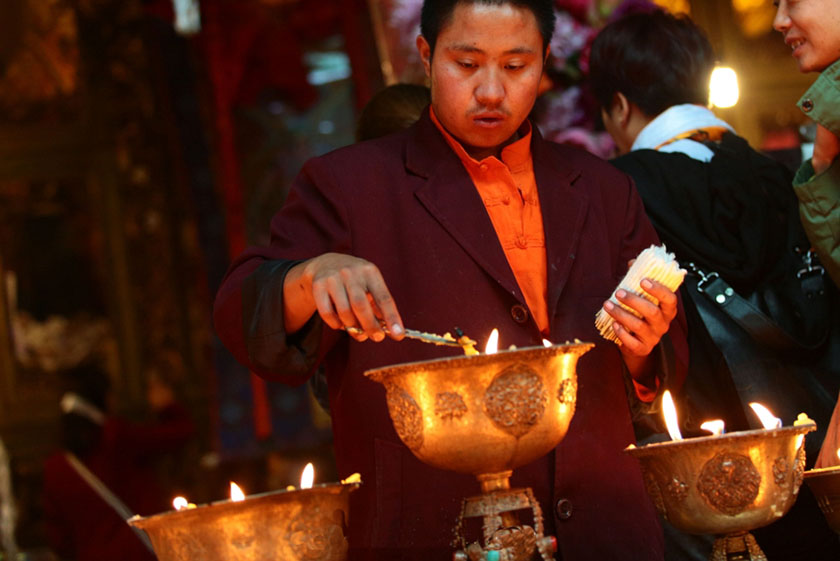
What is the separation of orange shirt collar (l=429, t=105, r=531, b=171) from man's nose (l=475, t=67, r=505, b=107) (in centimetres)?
13

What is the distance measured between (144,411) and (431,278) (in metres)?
5.21

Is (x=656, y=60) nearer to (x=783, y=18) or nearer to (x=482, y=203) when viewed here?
(x=783, y=18)

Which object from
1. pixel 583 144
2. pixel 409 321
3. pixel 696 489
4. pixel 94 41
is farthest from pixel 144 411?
pixel 696 489

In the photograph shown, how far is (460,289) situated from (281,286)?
33cm

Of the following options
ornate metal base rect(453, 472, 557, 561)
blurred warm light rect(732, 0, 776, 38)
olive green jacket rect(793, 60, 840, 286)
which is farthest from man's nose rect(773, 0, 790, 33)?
blurred warm light rect(732, 0, 776, 38)

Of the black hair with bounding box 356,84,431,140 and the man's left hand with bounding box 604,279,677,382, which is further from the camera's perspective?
the black hair with bounding box 356,84,431,140

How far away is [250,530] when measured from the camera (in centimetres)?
133

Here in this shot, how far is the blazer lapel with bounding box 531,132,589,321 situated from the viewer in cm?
184

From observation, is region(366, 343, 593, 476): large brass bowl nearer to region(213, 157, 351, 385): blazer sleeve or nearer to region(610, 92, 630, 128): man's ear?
region(213, 157, 351, 385): blazer sleeve

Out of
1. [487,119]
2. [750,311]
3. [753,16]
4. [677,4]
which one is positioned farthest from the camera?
[753,16]

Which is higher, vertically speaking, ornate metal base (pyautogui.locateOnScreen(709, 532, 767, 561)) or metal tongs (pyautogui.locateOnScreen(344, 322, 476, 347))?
metal tongs (pyautogui.locateOnScreen(344, 322, 476, 347))

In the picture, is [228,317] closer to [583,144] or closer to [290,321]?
[290,321]

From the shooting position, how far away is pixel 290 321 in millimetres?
1610

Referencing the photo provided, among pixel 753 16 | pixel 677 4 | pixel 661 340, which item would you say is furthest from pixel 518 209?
pixel 753 16
